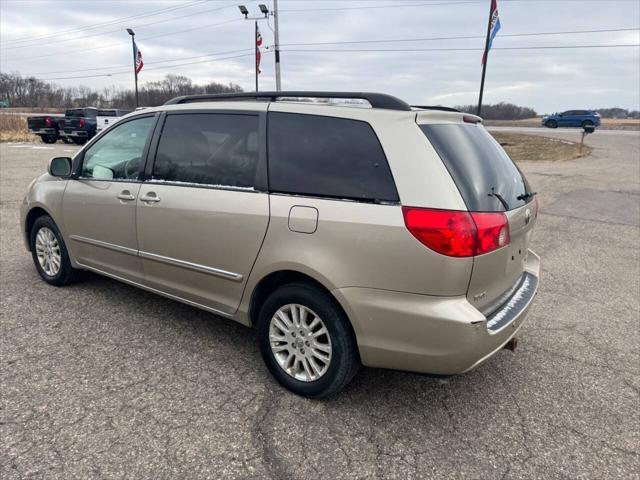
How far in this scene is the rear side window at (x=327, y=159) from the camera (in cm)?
259

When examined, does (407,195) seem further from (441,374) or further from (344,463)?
(344,463)

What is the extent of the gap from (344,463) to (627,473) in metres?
1.41

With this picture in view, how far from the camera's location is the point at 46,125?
964 inches

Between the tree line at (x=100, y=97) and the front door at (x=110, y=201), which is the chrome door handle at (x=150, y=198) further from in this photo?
the tree line at (x=100, y=97)

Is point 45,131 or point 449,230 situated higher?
point 45,131

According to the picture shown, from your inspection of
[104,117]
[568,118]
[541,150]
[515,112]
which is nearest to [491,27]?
[541,150]

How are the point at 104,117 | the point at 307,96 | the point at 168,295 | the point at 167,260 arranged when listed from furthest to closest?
the point at 104,117, the point at 168,295, the point at 167,260, the point at 307,96

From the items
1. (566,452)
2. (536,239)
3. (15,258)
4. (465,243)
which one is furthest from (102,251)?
(536,239)

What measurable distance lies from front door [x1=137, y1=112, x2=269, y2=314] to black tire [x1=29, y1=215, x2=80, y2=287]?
Result: 4.24 feet

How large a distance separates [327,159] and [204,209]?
96 centimetres

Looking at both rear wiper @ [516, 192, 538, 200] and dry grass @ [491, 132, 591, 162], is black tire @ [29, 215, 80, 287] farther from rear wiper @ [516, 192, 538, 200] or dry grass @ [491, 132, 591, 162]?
dry grass @ [491, 132, 591, 162]

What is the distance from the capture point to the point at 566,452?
250 centimetres

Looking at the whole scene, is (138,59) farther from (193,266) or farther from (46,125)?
(193,266)

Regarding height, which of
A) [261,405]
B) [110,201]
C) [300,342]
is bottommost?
[261,405]
